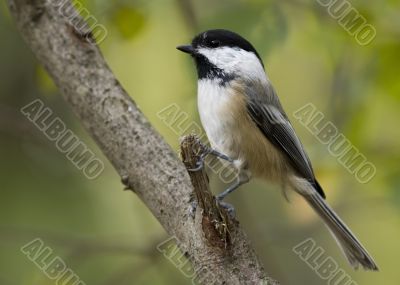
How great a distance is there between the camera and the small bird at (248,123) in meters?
3.02

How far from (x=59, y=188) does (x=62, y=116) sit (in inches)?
20.4

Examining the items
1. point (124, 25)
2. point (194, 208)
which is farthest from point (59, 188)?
point (194, 208)

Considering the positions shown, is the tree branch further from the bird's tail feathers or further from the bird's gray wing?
the bird's tail feathers

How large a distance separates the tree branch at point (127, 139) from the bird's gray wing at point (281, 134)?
60 centimetres

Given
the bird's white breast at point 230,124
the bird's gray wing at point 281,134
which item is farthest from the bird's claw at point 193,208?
the bird's gray wing at point 281,134

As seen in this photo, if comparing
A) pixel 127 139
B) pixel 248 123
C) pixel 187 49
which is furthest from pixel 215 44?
pixel 127 139

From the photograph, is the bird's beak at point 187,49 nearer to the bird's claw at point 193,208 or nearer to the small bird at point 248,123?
the small bird at point 248,123

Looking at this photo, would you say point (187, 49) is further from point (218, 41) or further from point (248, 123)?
point (248, 123)

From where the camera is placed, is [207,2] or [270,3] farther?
[207,2]

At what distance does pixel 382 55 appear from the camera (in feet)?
10.5

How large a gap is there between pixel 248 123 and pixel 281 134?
10.1 inches

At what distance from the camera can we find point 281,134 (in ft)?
10.7

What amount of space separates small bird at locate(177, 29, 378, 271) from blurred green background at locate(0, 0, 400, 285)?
0.32 feet

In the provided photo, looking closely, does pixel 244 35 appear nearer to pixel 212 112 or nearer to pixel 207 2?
pixel 212 112
